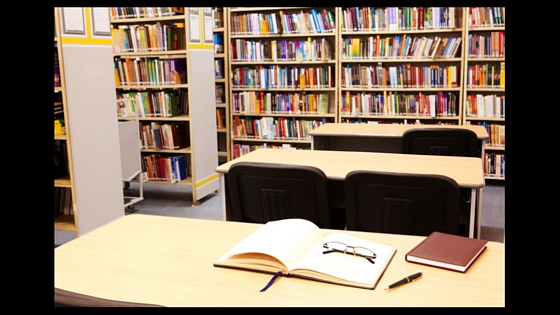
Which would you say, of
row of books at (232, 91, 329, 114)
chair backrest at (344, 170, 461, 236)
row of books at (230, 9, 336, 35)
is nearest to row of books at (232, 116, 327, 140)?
row of books at (232, 91, 329, 114)

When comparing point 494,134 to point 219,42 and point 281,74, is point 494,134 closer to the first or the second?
point 281,74

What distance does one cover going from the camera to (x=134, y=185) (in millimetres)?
5516

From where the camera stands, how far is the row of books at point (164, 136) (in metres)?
5.01

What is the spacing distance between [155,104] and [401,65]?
2702 millimetres

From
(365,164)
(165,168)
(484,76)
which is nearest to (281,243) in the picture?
(365,164)

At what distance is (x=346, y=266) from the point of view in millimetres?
1255

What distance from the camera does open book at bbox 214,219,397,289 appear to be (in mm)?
1217

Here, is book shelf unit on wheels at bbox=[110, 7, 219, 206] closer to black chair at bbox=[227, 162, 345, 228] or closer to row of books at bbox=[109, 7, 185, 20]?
row of books at bbox=[109, 7, 185, 20]

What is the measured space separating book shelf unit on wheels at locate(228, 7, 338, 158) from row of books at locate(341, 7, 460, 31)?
0.23 m

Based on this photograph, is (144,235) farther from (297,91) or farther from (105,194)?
(297,91)

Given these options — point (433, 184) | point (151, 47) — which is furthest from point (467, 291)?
point (151, 47)

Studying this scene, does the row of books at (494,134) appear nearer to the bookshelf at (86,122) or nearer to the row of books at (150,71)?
the row of books at (150,71)

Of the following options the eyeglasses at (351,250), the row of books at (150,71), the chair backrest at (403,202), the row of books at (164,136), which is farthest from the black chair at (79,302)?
the row of books at (164,136)
